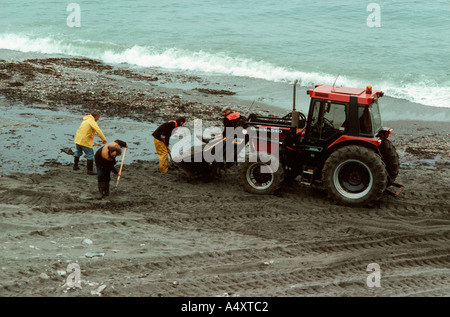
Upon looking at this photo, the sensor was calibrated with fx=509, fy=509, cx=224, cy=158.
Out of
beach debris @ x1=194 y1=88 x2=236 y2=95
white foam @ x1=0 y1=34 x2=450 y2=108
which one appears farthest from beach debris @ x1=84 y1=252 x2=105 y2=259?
white foam @ x1=0 y1=34 x2=450 y2=108

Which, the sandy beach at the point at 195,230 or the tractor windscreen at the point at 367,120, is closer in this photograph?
the sandy beach at the point at 195,230

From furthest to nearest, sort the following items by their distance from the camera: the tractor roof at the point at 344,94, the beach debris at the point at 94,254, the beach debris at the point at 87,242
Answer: the tractor roof at the point at 344,94 → the beach debris at the point at 87,242 → the beach debris at the point at 94,254

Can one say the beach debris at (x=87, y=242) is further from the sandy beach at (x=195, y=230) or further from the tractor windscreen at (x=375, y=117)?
the tractor windscreen at (x=375, y=117)

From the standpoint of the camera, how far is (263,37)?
31047 millimetres

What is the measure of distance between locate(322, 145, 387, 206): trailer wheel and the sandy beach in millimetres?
273

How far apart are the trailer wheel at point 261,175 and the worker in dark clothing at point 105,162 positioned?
2447 mm

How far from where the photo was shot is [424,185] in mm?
10500

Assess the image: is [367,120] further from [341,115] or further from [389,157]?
[389,157]

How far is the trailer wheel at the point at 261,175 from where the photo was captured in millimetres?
9641

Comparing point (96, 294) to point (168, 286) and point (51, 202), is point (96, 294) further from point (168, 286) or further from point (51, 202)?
point (51, 202)

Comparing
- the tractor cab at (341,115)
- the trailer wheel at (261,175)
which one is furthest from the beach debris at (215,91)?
the tractor cab at (341,115)

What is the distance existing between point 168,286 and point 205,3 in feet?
125

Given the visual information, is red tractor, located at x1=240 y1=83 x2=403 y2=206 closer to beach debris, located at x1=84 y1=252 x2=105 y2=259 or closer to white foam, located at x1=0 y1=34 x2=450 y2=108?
beach debris, located at x1=84 y1=252 x2=105 y2=259
